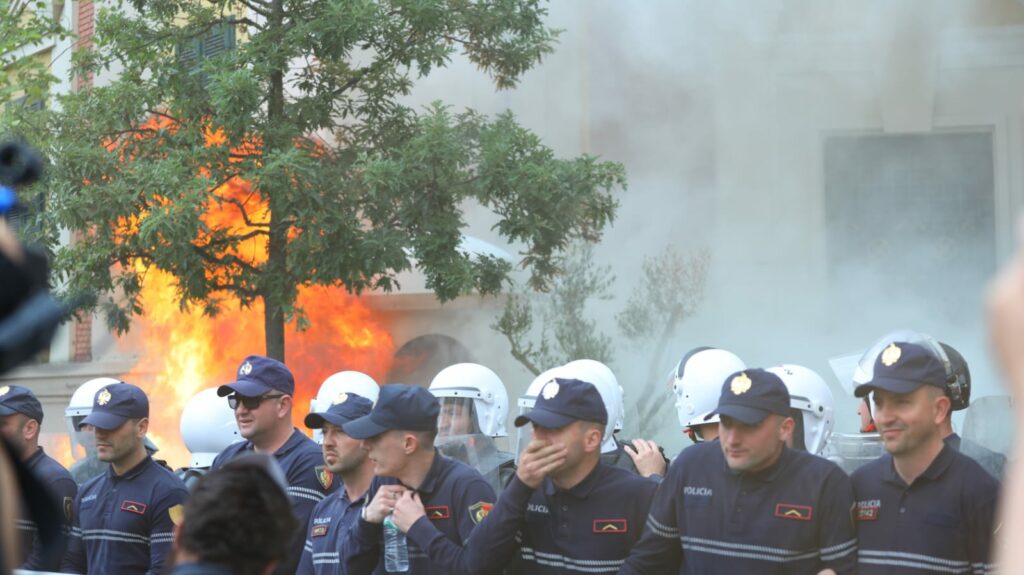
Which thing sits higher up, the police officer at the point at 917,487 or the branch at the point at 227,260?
the branch at the point at 227,260

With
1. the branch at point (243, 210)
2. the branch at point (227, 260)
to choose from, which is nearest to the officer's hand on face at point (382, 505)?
the branch at point (243, 210)

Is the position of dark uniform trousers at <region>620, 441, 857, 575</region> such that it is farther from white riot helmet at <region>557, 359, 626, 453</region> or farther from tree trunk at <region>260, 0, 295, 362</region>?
tree trunk at <region>260, 0, 295, 362</region>

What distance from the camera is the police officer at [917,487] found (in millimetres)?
4008

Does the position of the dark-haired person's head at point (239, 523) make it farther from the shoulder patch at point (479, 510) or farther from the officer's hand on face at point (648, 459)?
the officer's hand on face at point (648, 459)

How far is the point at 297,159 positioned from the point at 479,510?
5.49 metres

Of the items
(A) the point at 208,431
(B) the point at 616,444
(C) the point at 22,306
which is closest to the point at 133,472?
(A) the point at 208,431

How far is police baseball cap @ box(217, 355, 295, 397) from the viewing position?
19.9 feet

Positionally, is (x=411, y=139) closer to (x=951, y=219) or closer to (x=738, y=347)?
(x=738, y=347)

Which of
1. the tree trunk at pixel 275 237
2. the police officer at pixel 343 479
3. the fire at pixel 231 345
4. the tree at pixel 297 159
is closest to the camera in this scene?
the police officer at pixel 343 479

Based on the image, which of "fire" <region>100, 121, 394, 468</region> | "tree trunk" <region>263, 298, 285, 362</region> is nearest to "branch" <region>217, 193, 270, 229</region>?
"tree trunk" <region>263, 298, 285, 362</region>

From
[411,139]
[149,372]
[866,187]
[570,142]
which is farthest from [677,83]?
[149,372]

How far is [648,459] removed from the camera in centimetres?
561

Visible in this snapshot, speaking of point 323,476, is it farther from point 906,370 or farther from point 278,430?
point 906,370

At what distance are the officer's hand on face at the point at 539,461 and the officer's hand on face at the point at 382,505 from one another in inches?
19.9
